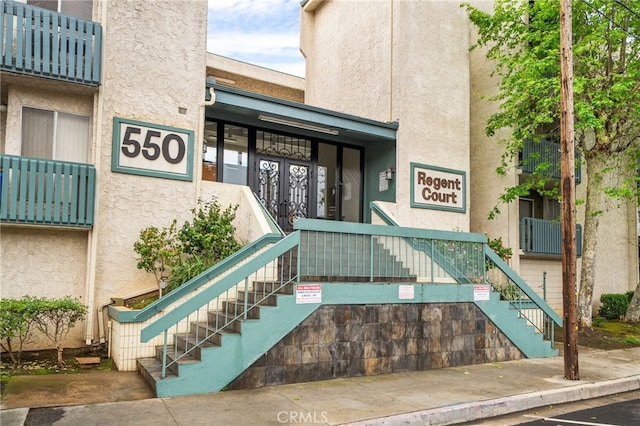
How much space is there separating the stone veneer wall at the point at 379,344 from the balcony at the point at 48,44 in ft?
21.0

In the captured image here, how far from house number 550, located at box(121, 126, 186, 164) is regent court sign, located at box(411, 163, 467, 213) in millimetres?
6397

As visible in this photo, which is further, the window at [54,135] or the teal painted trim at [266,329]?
the window at [54,135]

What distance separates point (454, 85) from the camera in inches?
583

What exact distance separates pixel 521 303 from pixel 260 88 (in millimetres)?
13233

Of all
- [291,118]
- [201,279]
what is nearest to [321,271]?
[201,279]

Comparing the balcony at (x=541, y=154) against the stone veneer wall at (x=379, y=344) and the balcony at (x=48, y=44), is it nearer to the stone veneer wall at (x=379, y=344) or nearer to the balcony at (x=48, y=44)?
the stone veneer wall at (x=379, y=344)

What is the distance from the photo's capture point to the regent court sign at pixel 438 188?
45.1ft

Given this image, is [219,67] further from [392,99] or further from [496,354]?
[496,354]

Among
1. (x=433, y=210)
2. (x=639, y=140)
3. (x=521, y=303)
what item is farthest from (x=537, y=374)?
(x=639, y=140)

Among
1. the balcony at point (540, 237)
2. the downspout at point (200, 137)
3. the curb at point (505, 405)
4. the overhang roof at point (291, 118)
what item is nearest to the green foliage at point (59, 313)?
the downspout at point (200, 137)

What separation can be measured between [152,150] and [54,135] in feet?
6.30

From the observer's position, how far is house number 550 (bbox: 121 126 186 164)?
1000cm

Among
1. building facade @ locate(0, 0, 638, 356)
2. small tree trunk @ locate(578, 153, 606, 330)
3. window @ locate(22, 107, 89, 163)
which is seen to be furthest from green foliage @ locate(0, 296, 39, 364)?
small tree trunk @ locate(578, 153, 606, 330)

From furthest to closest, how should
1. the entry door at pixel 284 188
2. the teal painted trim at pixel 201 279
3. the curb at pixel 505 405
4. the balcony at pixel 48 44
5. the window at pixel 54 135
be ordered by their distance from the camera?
1. the entry door at pixel 284 188
2. the window at pixel 54 135
3. the balcony at pixel 48 44
4. the teal painted trim at pixel 201 279
5. the curb at pixel 505 405
